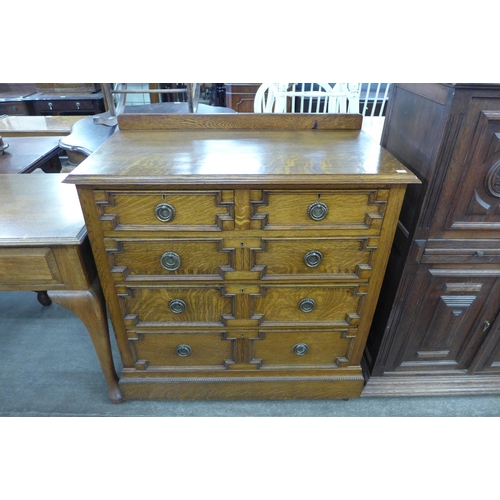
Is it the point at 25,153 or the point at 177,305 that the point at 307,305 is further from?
the point at 25,153

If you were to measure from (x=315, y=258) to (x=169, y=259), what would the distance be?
430 millimetres

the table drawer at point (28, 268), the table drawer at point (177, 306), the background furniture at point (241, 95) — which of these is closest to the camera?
the table drawer at point (28, 268)

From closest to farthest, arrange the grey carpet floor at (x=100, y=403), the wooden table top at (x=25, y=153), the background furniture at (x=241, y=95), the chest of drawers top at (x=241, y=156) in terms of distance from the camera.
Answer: the chest of drawers top at (x=241, y=156) → the grey carpet floor at (x=100, y=403) → the wooden table top at (x=25, y=153) → the background furniture at (x=241, y=95)

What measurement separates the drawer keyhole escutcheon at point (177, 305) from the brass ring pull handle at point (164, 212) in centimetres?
30

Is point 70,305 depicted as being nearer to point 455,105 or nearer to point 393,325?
point 393,325

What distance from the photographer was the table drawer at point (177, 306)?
1115mm

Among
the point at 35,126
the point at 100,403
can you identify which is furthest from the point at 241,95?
the point at 100,403

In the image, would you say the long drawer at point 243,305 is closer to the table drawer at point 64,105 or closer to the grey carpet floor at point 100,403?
the grey carpet floor at point 100,403

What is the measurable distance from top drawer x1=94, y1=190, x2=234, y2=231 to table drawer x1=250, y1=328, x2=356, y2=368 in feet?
1.59

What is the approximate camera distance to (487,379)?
1416 mm

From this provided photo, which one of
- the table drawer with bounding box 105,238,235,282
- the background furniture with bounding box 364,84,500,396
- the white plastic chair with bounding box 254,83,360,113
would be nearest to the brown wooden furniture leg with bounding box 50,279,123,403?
the table drawer with bounding box 105,238,235,282

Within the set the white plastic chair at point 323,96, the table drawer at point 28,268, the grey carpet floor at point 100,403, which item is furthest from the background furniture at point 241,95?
the table drawer at point 28,268

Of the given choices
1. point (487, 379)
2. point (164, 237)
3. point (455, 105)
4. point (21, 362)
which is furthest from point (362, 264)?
point (21, 362)

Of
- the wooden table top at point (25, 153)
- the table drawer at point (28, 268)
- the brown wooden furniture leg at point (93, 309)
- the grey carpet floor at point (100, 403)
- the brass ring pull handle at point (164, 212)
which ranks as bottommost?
the grey carpet floor at point (100, 403)
